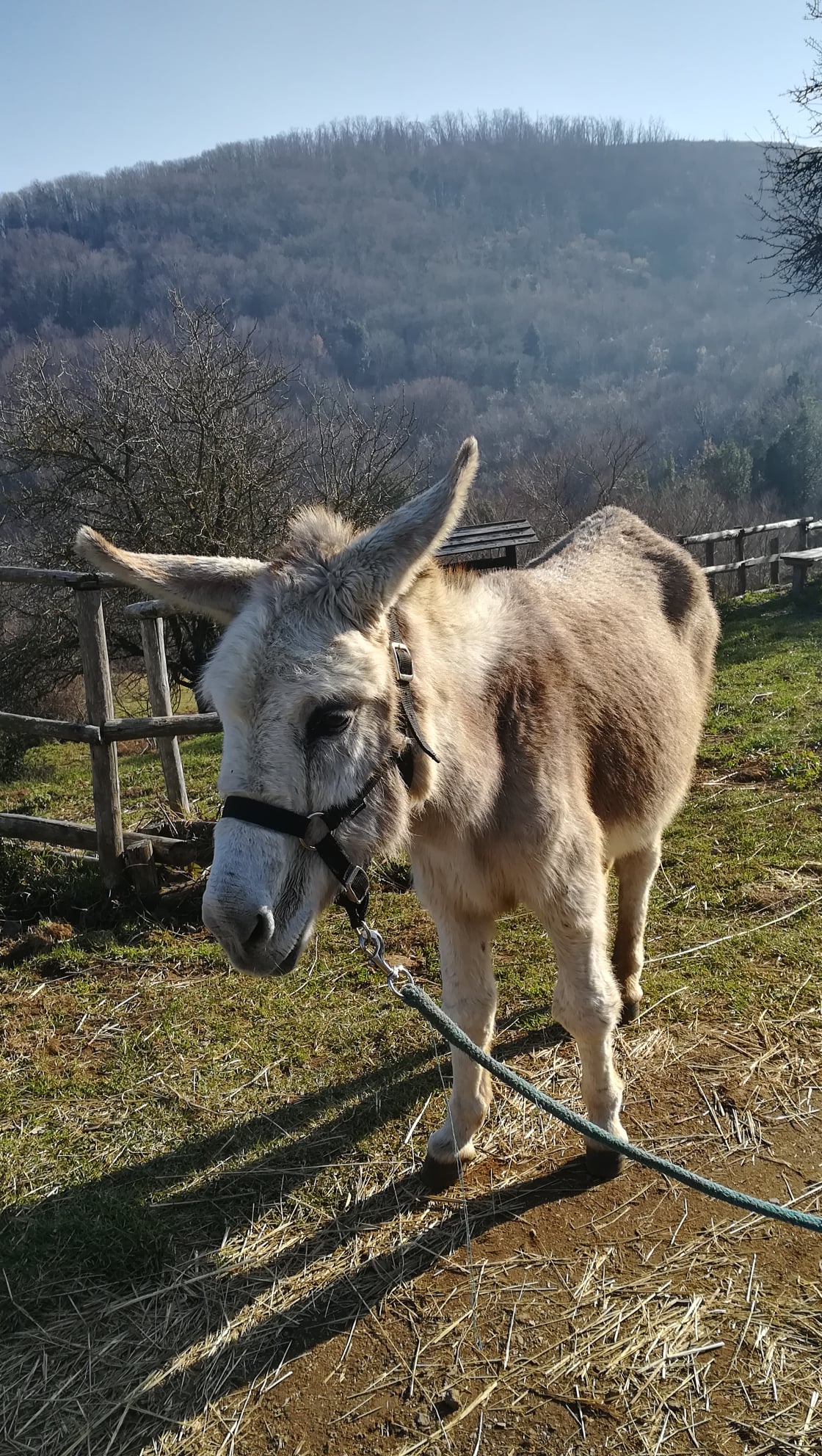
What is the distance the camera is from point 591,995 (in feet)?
9.52

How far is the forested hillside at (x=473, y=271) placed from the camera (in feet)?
258

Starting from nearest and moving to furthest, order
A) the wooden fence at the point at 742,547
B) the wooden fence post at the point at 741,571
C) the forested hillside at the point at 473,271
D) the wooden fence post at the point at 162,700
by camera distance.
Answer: the wooden fence post at the point at 162,700
the wooden fence at the point at 742,547
the wooden fence post at the point at 741,571
the forested hillside at the point at 473,271

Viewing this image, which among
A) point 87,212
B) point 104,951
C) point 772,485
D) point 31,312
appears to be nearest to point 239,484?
point 104,951

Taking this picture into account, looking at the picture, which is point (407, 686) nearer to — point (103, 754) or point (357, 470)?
point (103, 754)


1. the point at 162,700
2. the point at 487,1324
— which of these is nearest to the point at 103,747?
the point at 162,700

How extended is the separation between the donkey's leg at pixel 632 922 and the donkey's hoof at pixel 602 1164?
107 cm

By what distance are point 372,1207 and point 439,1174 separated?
0.28 meters

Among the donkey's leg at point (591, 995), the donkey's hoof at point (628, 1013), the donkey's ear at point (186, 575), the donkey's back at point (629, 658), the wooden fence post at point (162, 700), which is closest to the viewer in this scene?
the donkey's ear at point (186, 575)

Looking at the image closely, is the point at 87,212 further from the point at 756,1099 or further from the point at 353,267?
the point at 756,1099

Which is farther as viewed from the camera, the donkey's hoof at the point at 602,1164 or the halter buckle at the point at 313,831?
the donkey's hoof at the point at 602,1164

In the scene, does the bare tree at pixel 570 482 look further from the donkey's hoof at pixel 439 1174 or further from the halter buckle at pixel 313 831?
the halter buckle at pixel 313 831

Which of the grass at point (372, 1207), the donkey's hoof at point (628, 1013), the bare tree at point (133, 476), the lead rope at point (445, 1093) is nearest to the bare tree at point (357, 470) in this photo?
the bare tree at point (133, 476)

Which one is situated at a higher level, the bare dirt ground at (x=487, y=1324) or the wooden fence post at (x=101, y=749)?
the wooden fence post at (x=101, y=749)

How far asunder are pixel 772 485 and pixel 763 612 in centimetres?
4722
